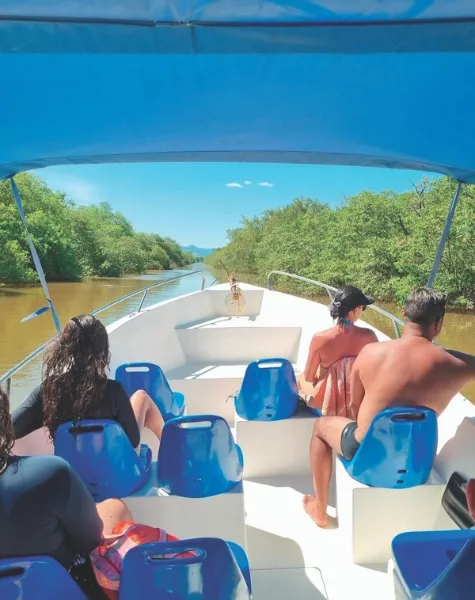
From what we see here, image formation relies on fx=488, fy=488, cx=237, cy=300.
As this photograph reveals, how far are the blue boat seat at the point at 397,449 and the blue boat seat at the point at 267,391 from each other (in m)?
0.76

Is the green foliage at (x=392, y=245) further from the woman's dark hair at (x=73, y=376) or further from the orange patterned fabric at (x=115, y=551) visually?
the orange patterned fabric at (x=115, y=551)

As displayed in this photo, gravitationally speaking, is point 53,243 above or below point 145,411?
above

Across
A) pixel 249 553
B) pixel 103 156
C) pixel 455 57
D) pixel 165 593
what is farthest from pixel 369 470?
pixel 103 156

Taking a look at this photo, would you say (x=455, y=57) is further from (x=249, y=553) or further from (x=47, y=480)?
(x=249, y=553)

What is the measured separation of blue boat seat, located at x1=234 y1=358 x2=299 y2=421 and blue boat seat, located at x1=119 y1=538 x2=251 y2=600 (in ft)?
5.13

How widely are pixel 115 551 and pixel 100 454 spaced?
46 cm

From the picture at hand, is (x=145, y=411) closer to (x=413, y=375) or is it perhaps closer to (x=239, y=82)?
(x=413, y=375)

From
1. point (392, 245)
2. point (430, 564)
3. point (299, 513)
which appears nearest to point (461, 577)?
point (430, 564)

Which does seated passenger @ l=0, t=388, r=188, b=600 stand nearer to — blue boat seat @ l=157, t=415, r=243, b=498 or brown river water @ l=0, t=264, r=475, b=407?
blue boat seat @ l=157, t=415, r=243, b=498

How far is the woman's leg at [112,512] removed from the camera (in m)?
1.54

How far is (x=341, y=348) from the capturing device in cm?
242

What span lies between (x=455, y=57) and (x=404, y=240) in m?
18.4

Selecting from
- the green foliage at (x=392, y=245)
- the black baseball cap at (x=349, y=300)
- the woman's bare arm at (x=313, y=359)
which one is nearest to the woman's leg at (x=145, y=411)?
the woman's bare arm at (x=313, y=359)

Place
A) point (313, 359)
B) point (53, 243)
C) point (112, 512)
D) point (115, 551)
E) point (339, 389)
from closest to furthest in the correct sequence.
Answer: point (115, 551), point (112, 512), point (339, 389), point (313, 359), point (53, 243)
